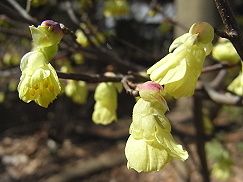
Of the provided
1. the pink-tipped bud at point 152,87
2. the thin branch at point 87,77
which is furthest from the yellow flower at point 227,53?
the pink-tipped bud at point 152,87

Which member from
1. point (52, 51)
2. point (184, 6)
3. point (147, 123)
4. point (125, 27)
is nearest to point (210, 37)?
point (147, 123)

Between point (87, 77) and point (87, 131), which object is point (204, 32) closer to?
point (87, 77)

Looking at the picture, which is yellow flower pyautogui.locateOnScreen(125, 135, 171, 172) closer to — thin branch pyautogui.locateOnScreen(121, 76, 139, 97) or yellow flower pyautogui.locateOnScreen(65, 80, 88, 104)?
thin branch pyautogui.locateOnScreen(121, 76, 139, 97)

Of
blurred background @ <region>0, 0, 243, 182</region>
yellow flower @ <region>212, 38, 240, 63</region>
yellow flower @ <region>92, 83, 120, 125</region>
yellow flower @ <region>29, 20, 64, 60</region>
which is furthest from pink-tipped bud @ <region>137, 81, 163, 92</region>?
blurred background @ <region>0, 0, 243, 182</region>

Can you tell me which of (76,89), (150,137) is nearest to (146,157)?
(150,137)

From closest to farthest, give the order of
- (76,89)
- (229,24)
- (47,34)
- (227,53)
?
(229,24)
(47,34)
(227,53)
(76,89)

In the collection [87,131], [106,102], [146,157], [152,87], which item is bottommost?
[146,157]

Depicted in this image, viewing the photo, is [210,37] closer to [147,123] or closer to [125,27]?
[147,123]
